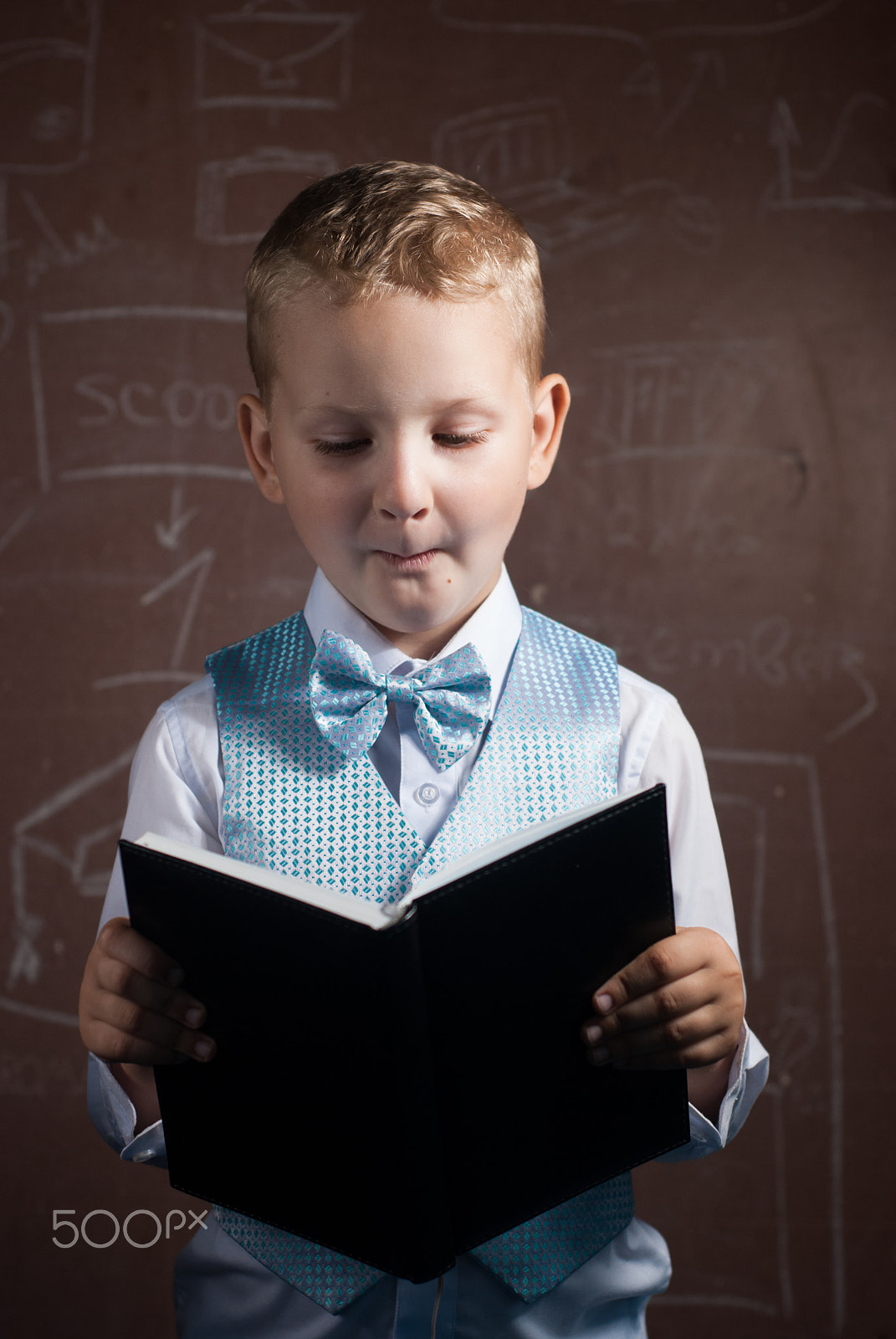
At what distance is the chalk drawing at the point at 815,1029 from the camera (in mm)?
1761

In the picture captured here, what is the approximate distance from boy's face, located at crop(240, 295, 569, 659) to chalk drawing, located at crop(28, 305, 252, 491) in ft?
3.11

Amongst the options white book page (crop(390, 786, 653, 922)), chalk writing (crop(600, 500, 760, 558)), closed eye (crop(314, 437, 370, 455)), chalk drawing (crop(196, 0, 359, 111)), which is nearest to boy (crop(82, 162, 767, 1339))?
closed eye (crop(314, 437, 370, 455))

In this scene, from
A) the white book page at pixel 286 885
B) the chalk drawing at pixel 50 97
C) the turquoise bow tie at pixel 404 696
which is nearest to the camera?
the white book page at pixel 286 885

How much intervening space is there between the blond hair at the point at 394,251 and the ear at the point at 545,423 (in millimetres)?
26

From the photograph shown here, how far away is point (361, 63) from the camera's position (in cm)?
168

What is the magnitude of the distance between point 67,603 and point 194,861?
121cm

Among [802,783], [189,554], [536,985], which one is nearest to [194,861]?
[536,985]

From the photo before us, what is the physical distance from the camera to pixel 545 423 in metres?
0.90

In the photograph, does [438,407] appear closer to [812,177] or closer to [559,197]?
[559,197]

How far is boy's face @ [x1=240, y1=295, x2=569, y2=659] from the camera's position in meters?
0.74

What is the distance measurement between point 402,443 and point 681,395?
111cm

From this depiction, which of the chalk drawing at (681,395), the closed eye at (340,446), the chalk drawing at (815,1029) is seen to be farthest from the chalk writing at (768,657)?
the closed eye at (340,446)

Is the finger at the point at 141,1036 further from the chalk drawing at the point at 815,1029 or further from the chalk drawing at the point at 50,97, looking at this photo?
the chalk drawing at the point at 50,97

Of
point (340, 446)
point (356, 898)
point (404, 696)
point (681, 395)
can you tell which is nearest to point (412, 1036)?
point (356, 898)
